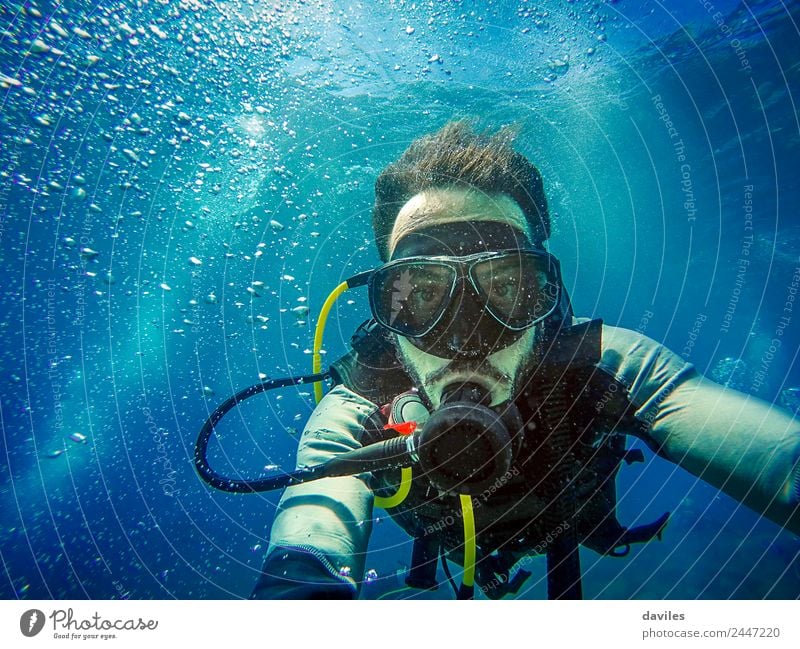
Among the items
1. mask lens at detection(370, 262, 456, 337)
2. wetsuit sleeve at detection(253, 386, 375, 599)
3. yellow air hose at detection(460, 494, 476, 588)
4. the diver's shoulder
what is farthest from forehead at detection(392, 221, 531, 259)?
yellow air hose at detection(460, 494, 476, 588)

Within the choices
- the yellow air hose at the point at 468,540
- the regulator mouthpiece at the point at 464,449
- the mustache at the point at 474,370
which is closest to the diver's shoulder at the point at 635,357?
the mustache at the point at 474,370

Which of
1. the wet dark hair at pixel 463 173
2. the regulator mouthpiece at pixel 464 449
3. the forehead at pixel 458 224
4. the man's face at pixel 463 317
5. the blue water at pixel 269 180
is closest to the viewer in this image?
the regulator mouthpiece at pixel 464 449

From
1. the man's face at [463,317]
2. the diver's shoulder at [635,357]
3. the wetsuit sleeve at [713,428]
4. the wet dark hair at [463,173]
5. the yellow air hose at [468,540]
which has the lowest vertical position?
the yellow air hose at [468,540]

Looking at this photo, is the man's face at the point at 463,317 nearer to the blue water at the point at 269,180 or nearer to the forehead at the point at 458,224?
the forehead at the point at 458,224

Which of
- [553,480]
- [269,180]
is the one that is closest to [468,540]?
[553,480]

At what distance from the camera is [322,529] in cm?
188

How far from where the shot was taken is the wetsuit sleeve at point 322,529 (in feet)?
5.39

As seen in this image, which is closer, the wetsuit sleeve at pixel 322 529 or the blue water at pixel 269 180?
the wetsuit sleeve at pixel 322 529

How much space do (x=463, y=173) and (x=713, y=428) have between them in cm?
207

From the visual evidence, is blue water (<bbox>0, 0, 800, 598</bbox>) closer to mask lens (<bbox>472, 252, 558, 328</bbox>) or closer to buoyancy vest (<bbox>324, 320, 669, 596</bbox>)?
buoyancy vest (<bbox>324, 320, 669, 596</bbox>)

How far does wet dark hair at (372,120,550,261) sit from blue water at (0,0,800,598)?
2.32ft

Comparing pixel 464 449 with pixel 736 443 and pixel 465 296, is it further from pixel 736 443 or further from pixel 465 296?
pixel 736 443

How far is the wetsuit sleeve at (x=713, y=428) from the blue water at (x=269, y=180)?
0.34 meters
